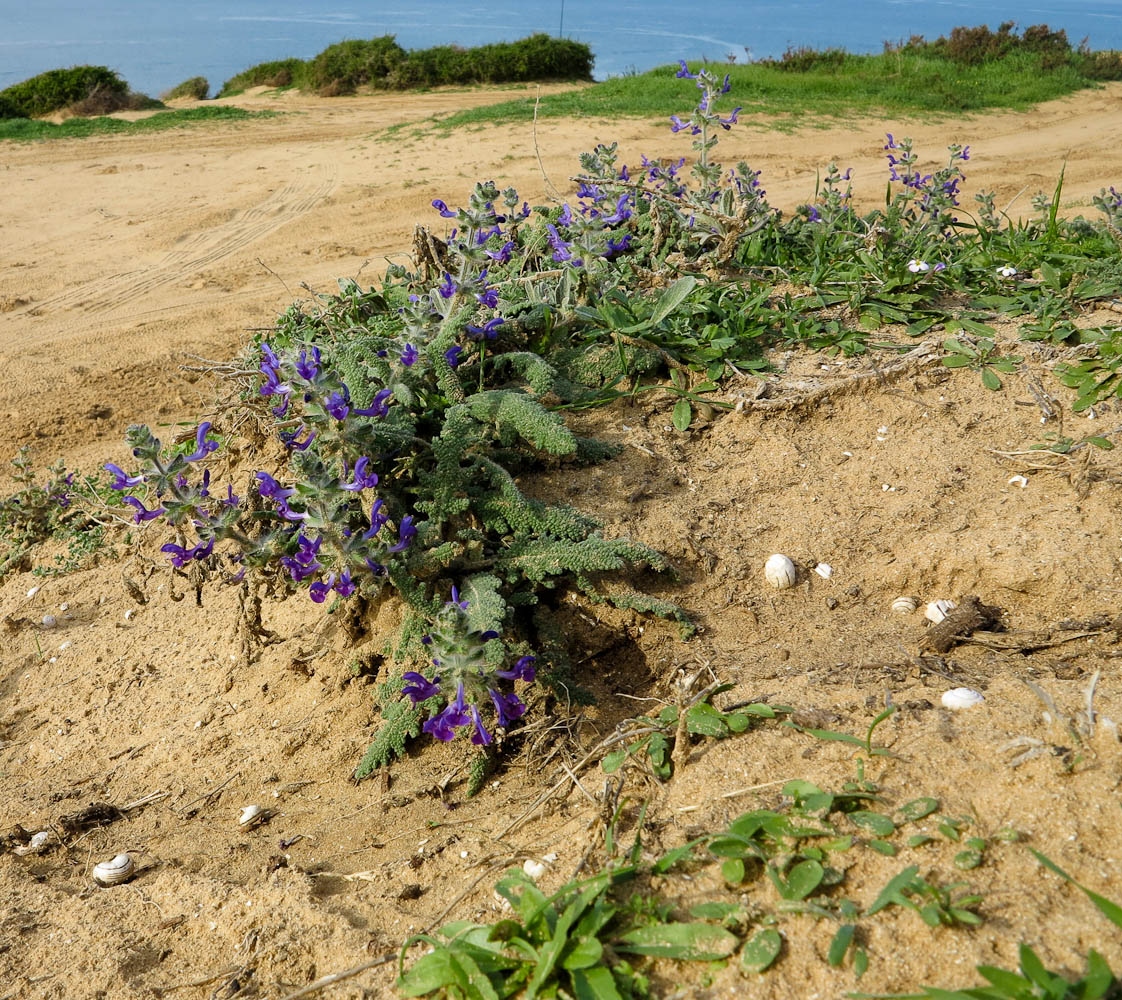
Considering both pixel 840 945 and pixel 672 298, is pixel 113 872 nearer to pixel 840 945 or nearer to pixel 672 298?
pixel 840 945

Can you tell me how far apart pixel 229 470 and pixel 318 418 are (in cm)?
154

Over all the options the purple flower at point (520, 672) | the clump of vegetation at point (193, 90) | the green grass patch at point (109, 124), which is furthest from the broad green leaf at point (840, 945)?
the clump of vegetation at point (193, 90)

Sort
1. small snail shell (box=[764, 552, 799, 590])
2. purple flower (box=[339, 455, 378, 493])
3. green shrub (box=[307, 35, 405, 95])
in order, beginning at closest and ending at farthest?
purple flower (box=[339, 455, 378, 493]), small snail shell (box=[764, 552, 799, 590]), green shrub (box=[307, 35, 405, 95])

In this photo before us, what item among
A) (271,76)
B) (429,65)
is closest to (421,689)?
(429,65)

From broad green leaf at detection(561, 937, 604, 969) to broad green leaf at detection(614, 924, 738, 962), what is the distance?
2.0 inches

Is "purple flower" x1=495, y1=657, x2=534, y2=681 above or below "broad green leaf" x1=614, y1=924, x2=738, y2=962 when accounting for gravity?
above

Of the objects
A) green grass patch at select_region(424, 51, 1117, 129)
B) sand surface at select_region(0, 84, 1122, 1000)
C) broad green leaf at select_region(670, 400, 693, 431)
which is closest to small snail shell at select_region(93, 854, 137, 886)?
sand surface at select_region(0, 84, 1122, 1000)

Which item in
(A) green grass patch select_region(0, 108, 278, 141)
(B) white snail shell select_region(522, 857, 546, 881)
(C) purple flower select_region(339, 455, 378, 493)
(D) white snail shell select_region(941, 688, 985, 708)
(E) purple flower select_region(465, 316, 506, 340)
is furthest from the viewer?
(A) green grass patch select_region(0, 108, 278, 141)

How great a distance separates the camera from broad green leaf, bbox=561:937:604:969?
5.13 ft

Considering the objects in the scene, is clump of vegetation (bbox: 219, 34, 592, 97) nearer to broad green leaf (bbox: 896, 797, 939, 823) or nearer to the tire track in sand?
the tire track in sand

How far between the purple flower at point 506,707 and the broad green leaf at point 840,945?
0.91 metres

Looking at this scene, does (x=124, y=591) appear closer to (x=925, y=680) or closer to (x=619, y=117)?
(x=925, y=680)

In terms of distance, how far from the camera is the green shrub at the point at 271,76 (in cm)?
1948

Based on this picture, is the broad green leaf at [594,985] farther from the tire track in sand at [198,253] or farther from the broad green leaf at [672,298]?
the tire track in sand at [198,253]
